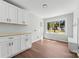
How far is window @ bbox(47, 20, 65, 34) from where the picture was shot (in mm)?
5672

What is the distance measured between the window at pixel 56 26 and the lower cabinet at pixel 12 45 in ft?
12.4

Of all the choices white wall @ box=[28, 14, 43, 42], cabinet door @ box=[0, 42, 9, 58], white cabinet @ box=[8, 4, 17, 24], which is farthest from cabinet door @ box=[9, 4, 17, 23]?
white wall @ box=[28, 14, 43, 42]

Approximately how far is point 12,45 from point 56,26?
15.5 ft

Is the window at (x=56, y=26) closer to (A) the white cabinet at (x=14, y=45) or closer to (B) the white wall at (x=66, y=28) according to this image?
(B) the white wall at (x=66, y=28)

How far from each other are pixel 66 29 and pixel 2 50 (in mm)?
4744

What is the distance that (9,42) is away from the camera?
2.21 m

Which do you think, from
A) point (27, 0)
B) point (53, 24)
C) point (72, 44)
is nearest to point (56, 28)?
point (53, 24)

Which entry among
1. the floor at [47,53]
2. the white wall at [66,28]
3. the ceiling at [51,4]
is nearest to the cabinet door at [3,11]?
the ceiling at [51,4]

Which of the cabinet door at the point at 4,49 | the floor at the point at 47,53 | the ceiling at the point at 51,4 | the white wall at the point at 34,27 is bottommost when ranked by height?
the floor at the point at 47,53

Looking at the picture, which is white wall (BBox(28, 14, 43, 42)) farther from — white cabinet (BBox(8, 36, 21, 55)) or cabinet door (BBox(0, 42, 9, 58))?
cabinet door (BBox(0, 42, 9, 58))

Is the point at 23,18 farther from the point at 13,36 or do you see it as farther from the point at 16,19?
the point at 13,36

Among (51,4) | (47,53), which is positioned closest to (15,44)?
(47,53)

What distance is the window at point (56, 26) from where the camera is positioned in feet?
18.6

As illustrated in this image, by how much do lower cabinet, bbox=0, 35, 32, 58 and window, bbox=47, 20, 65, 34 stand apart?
3.77 metres
